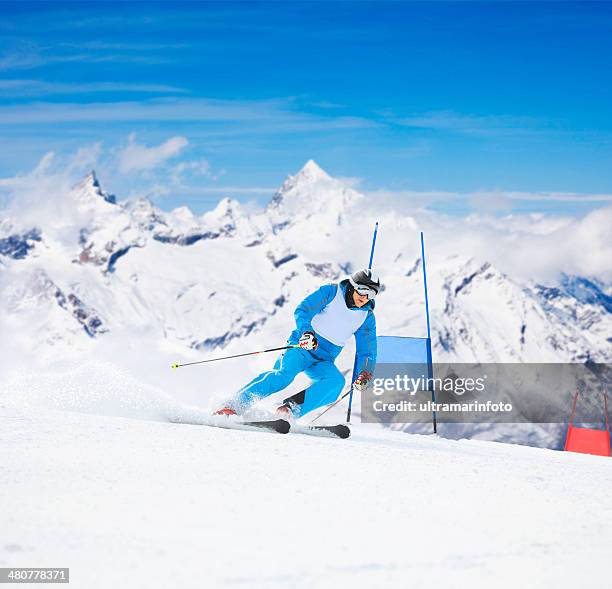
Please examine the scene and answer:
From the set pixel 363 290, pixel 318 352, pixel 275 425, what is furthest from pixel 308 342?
pixel 275 425

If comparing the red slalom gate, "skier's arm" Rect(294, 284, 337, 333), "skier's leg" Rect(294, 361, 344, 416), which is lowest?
the red slalom gate

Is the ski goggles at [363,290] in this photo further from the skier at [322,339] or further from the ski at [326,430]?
the ski at [326,430]

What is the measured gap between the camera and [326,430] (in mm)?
7434

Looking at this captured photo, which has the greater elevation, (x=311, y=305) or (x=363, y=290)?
(x=363, y=290)

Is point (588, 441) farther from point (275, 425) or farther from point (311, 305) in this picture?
point (275, 425)

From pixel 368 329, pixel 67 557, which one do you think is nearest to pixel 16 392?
pixel 368 329

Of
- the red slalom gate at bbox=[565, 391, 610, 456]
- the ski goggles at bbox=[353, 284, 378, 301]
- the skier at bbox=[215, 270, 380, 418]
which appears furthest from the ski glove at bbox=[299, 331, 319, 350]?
the red slalom gate at bbox=[565, 391, 610, 456]

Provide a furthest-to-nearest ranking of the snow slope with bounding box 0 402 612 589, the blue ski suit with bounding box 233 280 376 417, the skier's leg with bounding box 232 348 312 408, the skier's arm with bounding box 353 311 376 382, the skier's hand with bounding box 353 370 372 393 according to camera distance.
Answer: the skier's arm with bounding box 353 311 376 382 < the skier's hand with bounding box 353 370 372 393 < the blue ski suit with bounding box 233 280 376 417 < the skier's leg with bounding box 232 348 312 408 < the snow slope with bounding box 0 402 612 589

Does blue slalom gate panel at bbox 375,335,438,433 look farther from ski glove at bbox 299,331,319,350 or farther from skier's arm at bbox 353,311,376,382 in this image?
ski glove at bbox 299,331,319,350

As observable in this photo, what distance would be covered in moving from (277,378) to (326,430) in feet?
2.28

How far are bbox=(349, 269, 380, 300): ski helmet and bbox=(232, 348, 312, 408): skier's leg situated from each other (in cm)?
83

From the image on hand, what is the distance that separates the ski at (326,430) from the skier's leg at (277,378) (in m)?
0.46

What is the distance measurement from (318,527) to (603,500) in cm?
216

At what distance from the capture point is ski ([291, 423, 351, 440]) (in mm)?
7223
